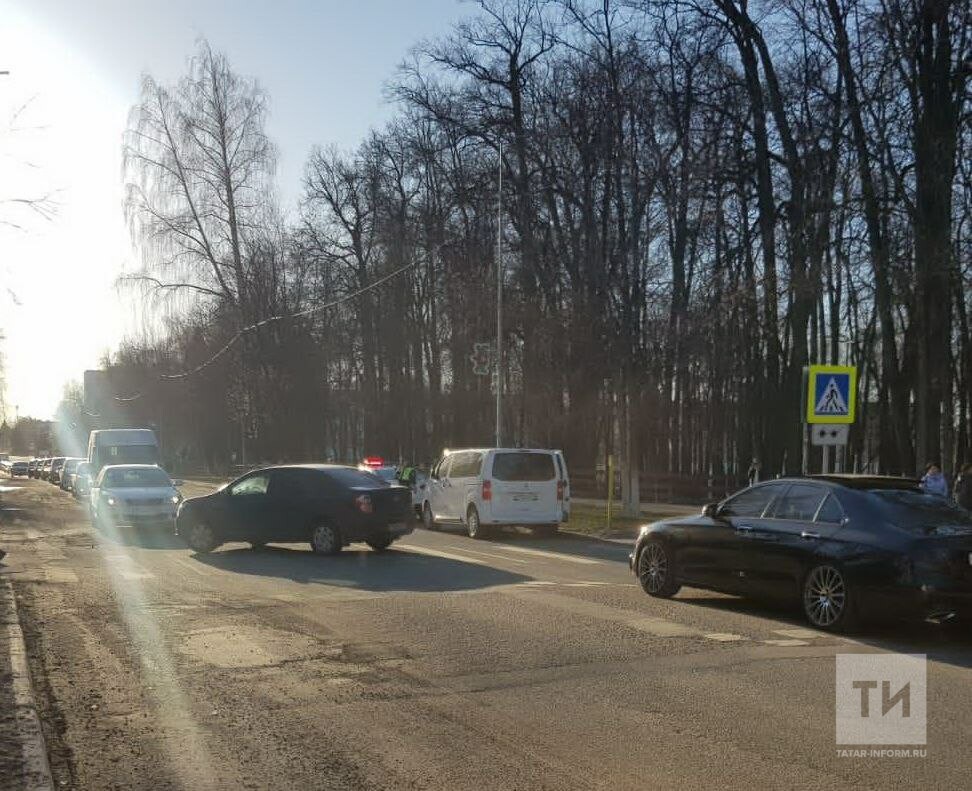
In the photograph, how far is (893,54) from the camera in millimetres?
22141

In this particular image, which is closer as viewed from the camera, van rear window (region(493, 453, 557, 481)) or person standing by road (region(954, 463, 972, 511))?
person standing by road (region(954, 463, 972, 511))

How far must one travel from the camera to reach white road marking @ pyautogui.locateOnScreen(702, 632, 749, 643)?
973cm

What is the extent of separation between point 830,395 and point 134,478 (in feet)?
53.3

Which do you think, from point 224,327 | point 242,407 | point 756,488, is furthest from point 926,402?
point 242,407

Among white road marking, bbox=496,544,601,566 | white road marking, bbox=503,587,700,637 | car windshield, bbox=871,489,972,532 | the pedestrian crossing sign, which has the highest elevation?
the pedestrian crossing sign

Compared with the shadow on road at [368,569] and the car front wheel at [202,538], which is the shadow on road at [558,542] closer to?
the shadow on road at [368,569]

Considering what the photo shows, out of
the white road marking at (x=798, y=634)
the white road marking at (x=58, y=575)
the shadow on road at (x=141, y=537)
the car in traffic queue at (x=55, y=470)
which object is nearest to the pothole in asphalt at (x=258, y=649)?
the white road marking at (x=798, y=634)

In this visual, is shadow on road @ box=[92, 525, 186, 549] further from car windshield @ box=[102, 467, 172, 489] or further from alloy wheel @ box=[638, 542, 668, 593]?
alloy wheel @ box=[638, 542, 668, 593]

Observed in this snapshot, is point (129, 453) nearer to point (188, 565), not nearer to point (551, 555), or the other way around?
point (188, 565)

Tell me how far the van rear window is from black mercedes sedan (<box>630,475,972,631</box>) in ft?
34.9

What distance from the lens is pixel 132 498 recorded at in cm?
2386

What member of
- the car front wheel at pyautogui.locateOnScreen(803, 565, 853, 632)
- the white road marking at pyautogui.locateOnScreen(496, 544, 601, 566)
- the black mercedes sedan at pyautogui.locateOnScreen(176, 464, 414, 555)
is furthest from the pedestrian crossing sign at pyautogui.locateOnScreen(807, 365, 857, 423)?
the black mercedes sedan at pyautogui.locateOnScreen(176, 464, 414, 555)

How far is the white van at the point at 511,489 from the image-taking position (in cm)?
2303

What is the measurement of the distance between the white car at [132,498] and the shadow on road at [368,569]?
211 inches
